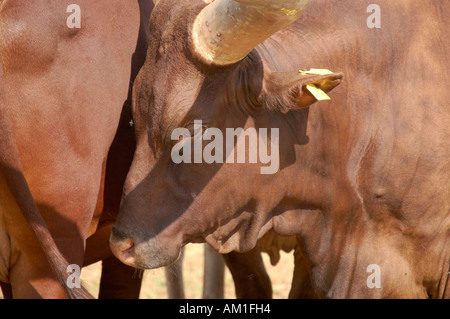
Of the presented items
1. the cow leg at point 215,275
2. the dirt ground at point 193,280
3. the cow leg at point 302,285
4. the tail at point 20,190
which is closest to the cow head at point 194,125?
the tail at point 20,190

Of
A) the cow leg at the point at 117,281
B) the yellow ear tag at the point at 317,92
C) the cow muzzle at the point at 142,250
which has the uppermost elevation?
the yellow ear tag at the point at 317,92

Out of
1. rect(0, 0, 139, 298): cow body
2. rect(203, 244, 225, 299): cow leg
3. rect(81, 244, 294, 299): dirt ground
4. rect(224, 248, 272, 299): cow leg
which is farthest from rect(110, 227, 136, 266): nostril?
rect(81, 244, 294, 299): dirt ground

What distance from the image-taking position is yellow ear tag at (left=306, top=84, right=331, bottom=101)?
3639 millimetres

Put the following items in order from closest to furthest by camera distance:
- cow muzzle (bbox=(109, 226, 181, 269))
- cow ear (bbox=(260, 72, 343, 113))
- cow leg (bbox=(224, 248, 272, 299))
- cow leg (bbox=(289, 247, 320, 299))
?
1. cow ear (bbox=(260, 72, 343, 113))
2. cow muzzle (bbox=(109, 226, 181, 269))
3. cow leg (bbox=(289, 247, 320, 299))
4. cow leg (bbox=(224, 248, 272, 299))

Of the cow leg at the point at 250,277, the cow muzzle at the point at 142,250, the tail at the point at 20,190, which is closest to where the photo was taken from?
the tail at the point at 20,190

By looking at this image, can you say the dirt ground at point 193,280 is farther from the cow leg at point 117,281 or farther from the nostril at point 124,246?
the nostril at point 124,246

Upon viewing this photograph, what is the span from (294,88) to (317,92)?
0.10 m

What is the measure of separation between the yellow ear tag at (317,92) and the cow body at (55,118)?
3.20 ft

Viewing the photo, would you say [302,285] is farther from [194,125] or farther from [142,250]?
[194,125]

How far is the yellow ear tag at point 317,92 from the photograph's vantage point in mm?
3639

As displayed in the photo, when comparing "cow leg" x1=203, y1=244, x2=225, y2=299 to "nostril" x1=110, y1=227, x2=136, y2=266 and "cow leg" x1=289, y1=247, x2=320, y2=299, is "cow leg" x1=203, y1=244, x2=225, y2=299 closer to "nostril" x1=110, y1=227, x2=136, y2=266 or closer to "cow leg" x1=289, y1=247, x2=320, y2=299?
"cow leg" x1=289, y1=247, x2=320, y2=299

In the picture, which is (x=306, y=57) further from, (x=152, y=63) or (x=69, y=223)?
(x=69, y=223)

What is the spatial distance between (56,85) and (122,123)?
0.47 meters

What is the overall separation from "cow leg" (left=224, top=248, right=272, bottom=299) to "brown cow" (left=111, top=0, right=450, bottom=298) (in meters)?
1.30
